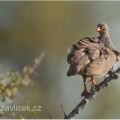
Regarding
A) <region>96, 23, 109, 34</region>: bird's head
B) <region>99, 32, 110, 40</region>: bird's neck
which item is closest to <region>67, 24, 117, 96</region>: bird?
<region>99, 32, 110, 40</region>: bird's neck

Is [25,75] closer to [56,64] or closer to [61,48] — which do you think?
[56,64]

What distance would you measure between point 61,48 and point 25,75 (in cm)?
1224

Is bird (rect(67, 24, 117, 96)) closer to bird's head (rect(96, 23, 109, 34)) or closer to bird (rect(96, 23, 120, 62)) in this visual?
bird (rect(96, 23, 120, 62))

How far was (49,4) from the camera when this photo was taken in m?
21.8

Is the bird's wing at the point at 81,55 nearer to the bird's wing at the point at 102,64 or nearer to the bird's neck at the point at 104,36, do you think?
the bird's wing at the point at 102,64

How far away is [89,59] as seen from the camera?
26.5 feet

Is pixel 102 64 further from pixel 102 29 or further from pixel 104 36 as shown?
pixel 102 29

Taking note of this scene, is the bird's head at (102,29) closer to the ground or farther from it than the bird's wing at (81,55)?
closer to the ground

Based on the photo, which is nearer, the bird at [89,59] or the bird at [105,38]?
the bird at [89,59]

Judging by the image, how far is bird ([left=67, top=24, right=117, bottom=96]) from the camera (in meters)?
7.94

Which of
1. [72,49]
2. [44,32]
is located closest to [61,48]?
[44,32]

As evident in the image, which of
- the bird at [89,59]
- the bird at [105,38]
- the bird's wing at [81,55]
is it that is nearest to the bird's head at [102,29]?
the bird at [105,38]

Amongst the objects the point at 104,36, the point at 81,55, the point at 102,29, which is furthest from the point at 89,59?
the point at 102,29

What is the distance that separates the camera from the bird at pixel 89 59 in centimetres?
794
